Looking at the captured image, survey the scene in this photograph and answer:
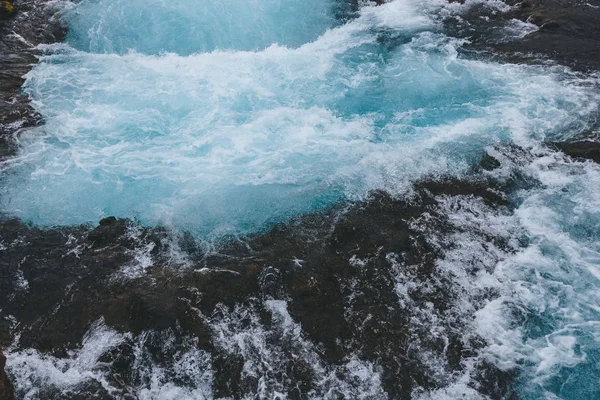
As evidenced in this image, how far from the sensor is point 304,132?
1316 centimetres

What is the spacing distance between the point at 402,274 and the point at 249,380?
390 cm

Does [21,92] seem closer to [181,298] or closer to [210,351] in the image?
[181,298]

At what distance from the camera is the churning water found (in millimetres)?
9188

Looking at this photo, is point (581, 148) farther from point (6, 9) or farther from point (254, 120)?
point (6, 9)

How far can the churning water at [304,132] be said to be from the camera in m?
9.19

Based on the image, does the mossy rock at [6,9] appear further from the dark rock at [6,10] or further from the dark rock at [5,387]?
the dark rock at [5,387]

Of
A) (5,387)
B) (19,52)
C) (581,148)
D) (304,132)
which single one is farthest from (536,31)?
(19,52)

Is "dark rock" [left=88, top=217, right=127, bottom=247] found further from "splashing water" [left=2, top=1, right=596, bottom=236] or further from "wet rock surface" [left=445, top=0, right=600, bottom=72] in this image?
"wet rock surface" [left=445, top=0, right=600, bottom=72]

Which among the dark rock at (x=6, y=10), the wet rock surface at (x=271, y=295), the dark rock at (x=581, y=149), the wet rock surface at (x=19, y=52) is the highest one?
the dark rock at (x=6, y=10)

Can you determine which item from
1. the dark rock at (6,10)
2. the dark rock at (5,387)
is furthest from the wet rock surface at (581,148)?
the dark rock at (6,10)

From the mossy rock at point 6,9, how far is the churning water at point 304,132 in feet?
6.57

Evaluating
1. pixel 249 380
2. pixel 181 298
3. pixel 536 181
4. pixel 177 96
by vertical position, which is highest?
pixel 177 96

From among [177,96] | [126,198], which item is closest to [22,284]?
[126,198]

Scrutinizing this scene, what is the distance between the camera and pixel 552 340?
8352 mm
